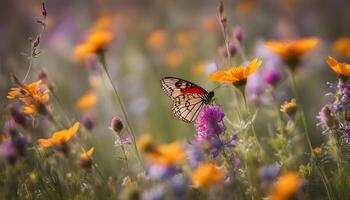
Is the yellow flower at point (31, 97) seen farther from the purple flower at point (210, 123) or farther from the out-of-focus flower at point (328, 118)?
the out-of-focus flower at point (328, 118)

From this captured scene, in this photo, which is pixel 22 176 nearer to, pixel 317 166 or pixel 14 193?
pixel 14 193

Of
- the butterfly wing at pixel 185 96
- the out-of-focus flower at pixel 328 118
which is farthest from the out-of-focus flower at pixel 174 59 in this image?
the out-of-focus flower at pixel 328 118

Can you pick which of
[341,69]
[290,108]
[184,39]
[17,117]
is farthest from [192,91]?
[184,39]

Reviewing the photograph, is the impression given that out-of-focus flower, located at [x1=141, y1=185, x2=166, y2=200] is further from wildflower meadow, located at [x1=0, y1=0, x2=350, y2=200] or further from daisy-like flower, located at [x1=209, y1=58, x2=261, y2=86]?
daisy-like flower, located at [x1=209, y1=58, x2=261, y2=86]

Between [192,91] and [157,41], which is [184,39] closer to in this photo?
[157,41]

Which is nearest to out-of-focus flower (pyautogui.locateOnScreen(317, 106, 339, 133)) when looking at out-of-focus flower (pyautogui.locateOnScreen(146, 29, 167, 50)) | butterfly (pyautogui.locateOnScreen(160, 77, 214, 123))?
butterfly (pyautogui.locateOnScreen(160, 77, 214, 123))

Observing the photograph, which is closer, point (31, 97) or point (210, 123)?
point (210, 123)

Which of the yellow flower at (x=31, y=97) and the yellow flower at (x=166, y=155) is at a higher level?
the yellow flower at (x=31, y=97)

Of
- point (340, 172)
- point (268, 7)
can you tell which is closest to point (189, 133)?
point (340, 172)
